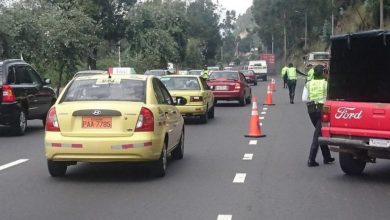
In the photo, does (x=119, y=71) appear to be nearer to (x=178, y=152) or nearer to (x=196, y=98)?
(x=196, y=98)

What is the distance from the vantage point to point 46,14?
119 ft

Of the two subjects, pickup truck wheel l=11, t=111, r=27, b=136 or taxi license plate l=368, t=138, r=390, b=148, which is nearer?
taxi license plate l=368, t=138, r=390, b=148

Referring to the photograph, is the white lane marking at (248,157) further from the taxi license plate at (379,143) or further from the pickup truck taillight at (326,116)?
the taxi license plate at (379,143)

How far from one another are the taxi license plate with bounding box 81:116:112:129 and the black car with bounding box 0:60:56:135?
6.87 meters

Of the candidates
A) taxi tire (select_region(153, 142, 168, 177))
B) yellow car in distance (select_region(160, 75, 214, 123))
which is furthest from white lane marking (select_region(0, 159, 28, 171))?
yellow car in distance (select_region(160, 75, 214, 123))

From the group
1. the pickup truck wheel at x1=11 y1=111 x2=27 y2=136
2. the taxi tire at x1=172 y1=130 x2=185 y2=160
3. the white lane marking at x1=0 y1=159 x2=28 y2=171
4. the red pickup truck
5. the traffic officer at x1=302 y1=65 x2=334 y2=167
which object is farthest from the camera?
the pickup truck wheel at x1=11 y1=111 x2=27 y2=136

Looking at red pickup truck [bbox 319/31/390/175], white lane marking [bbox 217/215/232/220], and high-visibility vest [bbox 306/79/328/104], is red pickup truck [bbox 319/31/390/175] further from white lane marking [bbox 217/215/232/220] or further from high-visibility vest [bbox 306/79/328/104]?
white lane marking [bbox 217/215/232/220]

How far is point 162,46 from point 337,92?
139 feet

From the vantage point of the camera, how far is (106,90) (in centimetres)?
992

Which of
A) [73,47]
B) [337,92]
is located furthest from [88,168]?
[73,47]

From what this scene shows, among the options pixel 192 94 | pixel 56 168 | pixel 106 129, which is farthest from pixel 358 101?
pixel 192 94

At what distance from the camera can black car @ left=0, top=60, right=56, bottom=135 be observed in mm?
Answer: 15664

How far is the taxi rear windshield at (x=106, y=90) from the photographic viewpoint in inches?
385

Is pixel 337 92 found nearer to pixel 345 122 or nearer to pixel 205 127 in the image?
pixel 345 122
